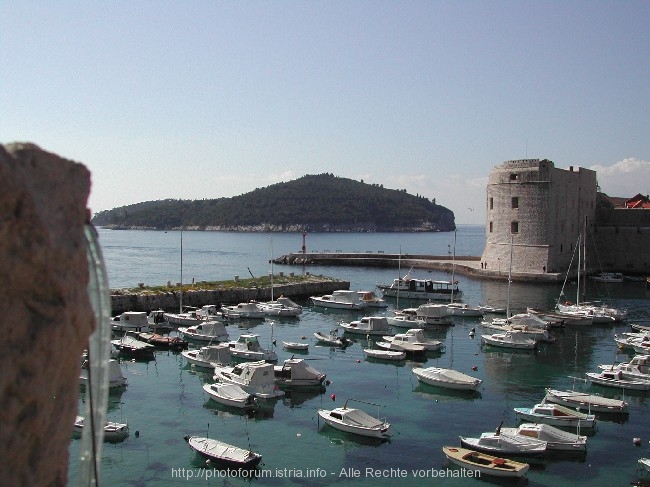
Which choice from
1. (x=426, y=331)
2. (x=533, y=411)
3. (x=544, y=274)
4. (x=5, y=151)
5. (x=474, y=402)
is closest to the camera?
(x=5, y=151)

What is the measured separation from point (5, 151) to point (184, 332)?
28182mm

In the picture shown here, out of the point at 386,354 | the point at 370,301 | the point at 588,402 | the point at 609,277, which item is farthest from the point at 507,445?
the point at 609,277

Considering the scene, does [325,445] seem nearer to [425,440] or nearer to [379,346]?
[425,440]

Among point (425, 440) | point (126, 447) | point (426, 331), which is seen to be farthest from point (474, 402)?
point (426, 331)

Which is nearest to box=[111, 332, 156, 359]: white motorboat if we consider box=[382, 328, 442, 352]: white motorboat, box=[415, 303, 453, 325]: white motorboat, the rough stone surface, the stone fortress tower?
box=[382, 328, 442, 352]: white motorboat

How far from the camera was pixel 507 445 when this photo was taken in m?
16.6

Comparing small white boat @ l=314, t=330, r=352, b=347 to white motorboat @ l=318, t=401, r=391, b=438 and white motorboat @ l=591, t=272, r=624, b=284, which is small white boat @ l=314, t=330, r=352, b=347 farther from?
white motorboat @ l=591, t=272, r=624, b=284

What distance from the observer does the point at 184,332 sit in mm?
31594

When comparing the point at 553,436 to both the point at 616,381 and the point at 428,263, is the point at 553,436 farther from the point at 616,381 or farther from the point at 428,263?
the point at 428,263

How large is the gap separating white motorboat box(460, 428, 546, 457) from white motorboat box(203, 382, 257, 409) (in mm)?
6661

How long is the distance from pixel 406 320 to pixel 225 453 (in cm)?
2145

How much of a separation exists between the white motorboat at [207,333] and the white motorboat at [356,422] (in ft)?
41.9

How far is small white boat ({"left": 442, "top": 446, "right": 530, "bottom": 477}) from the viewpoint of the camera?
50.2ft

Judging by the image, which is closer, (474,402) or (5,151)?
(5,151)
